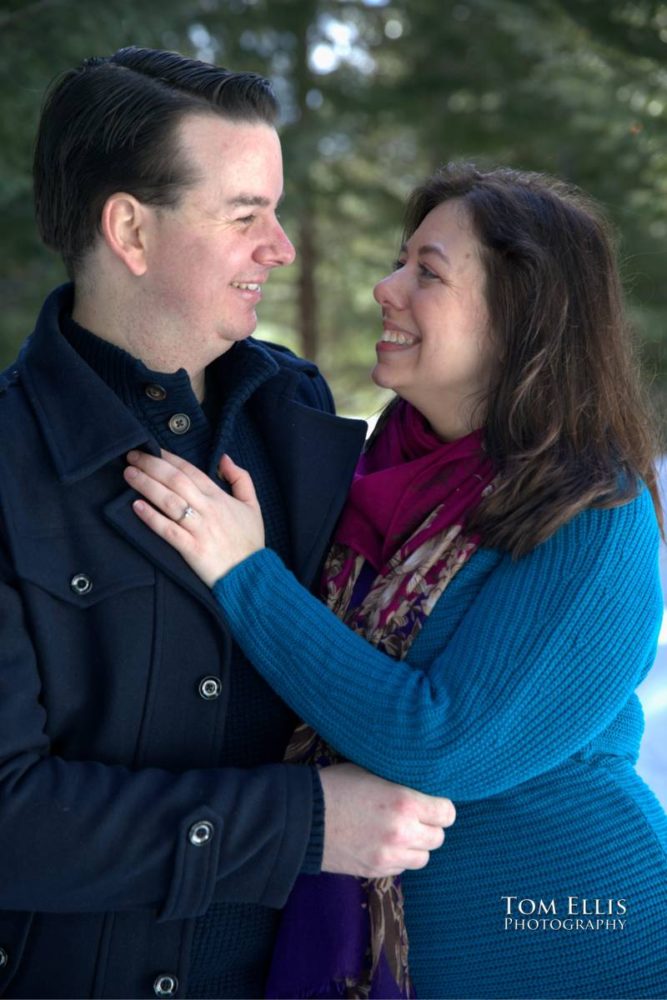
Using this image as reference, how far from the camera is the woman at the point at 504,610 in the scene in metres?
1.92

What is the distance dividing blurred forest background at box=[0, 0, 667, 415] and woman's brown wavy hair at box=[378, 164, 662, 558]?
2.40 meters

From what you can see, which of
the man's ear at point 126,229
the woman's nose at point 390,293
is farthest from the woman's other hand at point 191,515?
the woman's nose at point 390,293

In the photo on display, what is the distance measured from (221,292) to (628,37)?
3.44 meters

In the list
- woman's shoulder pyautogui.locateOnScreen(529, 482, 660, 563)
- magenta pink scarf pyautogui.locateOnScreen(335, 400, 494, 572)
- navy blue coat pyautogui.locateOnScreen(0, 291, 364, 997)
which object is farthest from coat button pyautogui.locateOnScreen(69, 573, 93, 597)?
woman's shoulder pyautogui.locateOnScreen(529, 482, 660, 563)

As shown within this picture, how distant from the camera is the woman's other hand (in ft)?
6.61

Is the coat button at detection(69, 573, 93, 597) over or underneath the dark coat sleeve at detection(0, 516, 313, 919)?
over

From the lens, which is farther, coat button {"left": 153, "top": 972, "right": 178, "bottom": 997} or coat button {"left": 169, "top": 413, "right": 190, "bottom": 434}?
coat button {"left": 169, "top": 413, "right": 190, "bottom": 434}

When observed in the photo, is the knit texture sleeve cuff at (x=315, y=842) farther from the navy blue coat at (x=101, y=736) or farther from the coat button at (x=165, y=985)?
the coat button at (x=165, y=985)

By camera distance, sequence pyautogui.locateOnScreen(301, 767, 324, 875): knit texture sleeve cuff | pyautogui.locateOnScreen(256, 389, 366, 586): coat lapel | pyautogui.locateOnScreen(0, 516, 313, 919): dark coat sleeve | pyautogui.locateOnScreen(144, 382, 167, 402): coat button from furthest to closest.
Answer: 1. pyautogui.locateOnScreen(256, 389, 366, 586): coat lapel
2. pyautogui.locateOnScreen(144, 382, 167, 402): coat button
3. pyautogui.locateOnScreen(301, 767, 324, 875): knit texture sleeve cuff
4. pyautogui.locateOnScreen(0, 516, 313, 919): dark coat sleeve

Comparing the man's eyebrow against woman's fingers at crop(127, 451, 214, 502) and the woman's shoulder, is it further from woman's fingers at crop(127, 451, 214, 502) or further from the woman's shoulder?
the woman's shoulder

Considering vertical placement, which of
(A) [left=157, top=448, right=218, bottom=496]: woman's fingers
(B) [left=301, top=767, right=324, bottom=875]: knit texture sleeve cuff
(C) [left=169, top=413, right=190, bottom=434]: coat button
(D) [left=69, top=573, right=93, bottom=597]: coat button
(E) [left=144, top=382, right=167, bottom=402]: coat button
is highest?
(E) [left=144, top=382, right=167, bottom=402]: coat button

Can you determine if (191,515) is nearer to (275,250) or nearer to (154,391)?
(154,391)

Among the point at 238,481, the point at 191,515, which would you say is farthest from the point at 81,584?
the point at 238,481

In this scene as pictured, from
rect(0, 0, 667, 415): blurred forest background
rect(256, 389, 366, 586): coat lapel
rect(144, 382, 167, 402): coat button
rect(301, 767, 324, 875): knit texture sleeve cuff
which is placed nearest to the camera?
rect(301, 767, 324, 875): knit texture sleeve cuff
